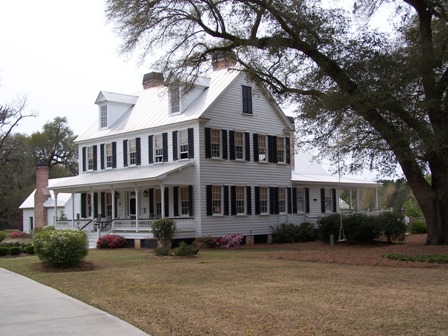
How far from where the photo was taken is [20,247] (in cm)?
2308

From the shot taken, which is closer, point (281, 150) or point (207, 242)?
point (207, 242)

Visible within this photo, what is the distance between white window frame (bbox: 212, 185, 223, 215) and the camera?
29.3m

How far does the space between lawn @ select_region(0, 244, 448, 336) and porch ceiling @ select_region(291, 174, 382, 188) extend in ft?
56.6

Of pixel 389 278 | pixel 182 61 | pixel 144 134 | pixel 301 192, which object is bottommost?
pixel 389 278

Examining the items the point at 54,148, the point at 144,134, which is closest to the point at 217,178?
the point at 144,134

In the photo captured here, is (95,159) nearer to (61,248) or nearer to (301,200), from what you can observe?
(301,200)

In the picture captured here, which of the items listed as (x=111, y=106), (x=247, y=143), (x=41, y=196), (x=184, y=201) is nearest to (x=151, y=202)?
(x=184, y=201)

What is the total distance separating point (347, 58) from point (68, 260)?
37.1 feet

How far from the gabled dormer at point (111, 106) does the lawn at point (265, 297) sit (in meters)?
18.2

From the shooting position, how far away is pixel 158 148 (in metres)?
30.6

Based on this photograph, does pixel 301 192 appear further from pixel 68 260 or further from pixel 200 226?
pixel 68 260

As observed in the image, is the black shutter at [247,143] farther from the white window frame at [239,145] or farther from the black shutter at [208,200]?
the black shutter at [208,200]

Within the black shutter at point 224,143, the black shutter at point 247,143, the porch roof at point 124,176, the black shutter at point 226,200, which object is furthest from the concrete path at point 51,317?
the black shutter at point 247,143

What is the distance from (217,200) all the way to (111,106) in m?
10.1
